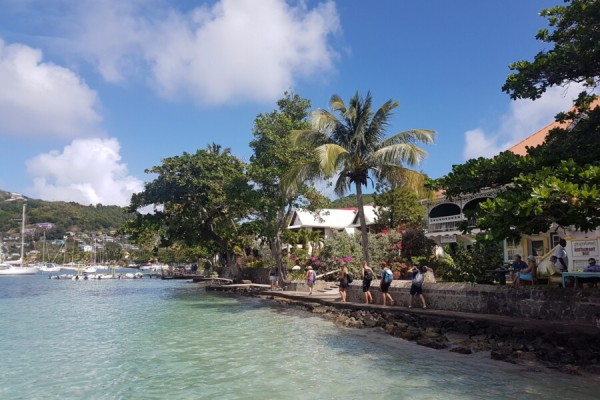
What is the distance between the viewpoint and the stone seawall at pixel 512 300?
11312mm

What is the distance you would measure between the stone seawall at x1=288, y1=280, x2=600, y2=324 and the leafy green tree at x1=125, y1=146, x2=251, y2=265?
16167 millimetres

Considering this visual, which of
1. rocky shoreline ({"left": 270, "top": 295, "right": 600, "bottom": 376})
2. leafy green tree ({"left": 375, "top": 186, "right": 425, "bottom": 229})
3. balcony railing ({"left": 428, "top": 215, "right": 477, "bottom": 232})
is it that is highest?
leafy green tree ({"left": 375, "top": 186, "right": 425, "bottom": 229})

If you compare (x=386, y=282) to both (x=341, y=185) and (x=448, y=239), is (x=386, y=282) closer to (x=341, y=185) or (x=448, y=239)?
(x=341, y=185)

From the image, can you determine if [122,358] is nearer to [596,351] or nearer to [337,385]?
Result: [337,385]

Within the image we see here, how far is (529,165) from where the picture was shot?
9.63 m

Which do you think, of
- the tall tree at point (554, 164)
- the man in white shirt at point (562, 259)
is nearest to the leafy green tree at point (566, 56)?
the tall tree at point (554, 164)

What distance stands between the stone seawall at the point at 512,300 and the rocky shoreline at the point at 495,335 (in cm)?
60

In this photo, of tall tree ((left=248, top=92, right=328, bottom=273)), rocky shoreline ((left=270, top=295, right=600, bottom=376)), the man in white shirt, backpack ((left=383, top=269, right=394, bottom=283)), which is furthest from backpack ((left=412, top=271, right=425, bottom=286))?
tall tree ((left=248, top=92, right=328, bottom=273))

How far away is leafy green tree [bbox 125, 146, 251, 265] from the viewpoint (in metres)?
32.6

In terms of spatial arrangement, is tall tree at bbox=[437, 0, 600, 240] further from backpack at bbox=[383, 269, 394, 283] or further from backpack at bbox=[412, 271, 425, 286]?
backpack at bbox=[383, 269, 394, 283]

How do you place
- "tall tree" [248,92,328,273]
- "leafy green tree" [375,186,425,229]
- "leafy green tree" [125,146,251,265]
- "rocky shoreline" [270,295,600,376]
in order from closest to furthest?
"rocky shoreline" [270,295,600,376], "tall tree" [248,92,328,273], "leafy green tree" [375,186,425,229], "leafy green tree" [125,146,251,265]

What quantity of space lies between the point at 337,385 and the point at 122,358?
6041mm

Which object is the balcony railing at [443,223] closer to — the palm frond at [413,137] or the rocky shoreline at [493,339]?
the palm frond at [413,137]

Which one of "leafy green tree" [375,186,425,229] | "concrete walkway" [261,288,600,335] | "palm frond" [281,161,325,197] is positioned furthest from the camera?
"leafy green tree" [375,186,425,229]
